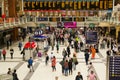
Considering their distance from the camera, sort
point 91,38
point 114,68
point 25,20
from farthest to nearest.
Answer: point 25,20 < point 91,38 < point 114,68

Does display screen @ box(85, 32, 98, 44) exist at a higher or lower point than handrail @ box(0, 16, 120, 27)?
lower

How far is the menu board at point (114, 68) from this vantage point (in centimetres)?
1236

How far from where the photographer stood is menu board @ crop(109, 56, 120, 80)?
12359mm

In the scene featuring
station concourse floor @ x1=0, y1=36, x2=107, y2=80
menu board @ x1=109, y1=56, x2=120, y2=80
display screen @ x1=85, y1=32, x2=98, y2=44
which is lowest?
station concourse floor @ x1=0, y1=36, x2=107, y2=80

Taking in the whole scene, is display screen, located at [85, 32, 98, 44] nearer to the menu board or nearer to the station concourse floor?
the station concourse floor

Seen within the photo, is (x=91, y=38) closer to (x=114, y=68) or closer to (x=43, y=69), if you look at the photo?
(x=43, y=69)

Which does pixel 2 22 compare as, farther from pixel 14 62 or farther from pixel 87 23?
pixel 87 23

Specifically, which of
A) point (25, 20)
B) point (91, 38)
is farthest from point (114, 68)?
point (25, 20)

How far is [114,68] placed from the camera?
40.6 ft

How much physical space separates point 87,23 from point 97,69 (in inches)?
927

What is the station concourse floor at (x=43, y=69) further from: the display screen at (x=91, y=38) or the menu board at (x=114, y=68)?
the menu board at (x=114, y=68)

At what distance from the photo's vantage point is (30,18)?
46.5 metres

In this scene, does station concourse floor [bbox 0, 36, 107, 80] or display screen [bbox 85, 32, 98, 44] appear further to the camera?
display screen [bbox 85, 32, 98, 44]

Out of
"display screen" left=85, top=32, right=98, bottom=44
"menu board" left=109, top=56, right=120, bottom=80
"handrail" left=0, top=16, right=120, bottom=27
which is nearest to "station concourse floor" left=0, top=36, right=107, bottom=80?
"display screen" left=85, top=32, right=98, bottom=44
